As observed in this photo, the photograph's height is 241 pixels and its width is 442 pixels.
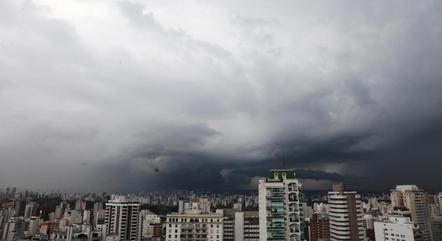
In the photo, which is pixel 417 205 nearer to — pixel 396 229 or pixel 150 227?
pixel 396 229

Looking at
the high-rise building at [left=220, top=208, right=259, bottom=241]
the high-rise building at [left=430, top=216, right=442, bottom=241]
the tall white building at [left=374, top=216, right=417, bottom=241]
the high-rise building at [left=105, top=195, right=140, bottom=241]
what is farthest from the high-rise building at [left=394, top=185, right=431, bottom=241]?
the high-rise building at [left=105, top=195, right=140, bottom=241]

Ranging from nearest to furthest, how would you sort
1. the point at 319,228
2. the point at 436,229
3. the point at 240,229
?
the point at 240,229 < the point at 436,229 < the point at 319,228

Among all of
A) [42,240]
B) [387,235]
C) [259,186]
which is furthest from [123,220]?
[387,235]

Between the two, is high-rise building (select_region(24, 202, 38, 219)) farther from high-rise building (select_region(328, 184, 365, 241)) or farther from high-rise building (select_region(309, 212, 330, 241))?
high-rise building (select_region(328, 184, 365, 241))

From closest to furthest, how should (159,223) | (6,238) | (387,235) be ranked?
(387,235) < (6,238) < (159,223)

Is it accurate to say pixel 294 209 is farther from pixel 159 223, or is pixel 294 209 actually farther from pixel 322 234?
pixel 159 223

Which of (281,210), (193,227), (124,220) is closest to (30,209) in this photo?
(124,220)
